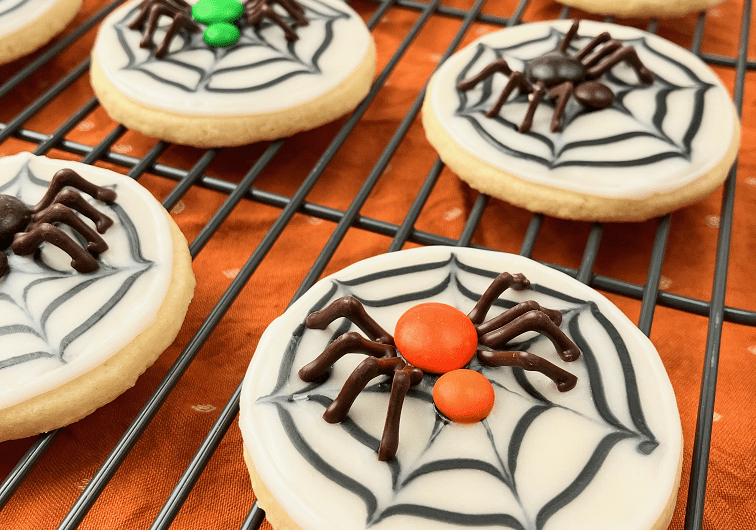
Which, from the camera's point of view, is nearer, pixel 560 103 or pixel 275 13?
pixel 560 103

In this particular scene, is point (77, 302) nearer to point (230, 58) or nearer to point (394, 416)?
point (394, 416)

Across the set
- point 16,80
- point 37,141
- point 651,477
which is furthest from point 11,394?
point 16,80

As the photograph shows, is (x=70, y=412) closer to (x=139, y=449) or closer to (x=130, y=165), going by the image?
(x=139, y=449)

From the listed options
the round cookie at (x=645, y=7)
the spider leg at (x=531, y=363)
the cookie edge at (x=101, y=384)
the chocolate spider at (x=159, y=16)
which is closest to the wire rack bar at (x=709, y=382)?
the spider leg at (x=531, y=363)

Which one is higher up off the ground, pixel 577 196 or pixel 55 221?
pixel 55 221

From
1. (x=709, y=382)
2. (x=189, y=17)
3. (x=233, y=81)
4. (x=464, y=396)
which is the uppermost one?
(x=189, y=17)

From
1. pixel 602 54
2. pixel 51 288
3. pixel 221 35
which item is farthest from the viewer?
pixel 221 35

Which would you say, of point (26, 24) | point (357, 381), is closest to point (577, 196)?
point (357, 381)

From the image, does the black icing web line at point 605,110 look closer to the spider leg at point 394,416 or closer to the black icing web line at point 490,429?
the black icing web line at point 490,429
